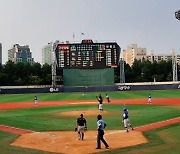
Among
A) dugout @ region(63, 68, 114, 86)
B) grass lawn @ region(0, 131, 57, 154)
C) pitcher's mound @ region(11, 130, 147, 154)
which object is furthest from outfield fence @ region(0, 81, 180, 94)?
grass lawn @ region(0, 131, 57, 154)

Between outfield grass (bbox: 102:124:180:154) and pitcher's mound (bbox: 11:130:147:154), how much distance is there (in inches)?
24.9

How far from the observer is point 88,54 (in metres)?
75.3

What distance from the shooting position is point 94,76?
91188 millimetres

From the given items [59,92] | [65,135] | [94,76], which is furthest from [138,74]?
[65,135]

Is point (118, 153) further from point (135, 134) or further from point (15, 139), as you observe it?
point (15, 139)

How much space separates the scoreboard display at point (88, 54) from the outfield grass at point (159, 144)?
5400 cm

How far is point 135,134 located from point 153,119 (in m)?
7.07

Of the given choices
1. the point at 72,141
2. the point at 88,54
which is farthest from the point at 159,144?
→ the point at 88,54

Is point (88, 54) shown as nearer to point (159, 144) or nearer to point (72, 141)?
point (72, 141)

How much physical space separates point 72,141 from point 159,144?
4.84 metres

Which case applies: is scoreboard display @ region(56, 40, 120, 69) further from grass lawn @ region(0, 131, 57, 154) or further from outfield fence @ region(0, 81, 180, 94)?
grass lawn @ region(0, 131, 57, 154)

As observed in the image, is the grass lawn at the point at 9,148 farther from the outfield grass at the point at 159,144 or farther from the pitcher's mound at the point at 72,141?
the outfield grass at the point at 159,144

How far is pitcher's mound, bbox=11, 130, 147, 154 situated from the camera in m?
16.8

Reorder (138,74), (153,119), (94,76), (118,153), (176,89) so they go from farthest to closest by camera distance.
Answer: (138,74) < (94,76) < (176,89) < (153,119) < (118,153)
